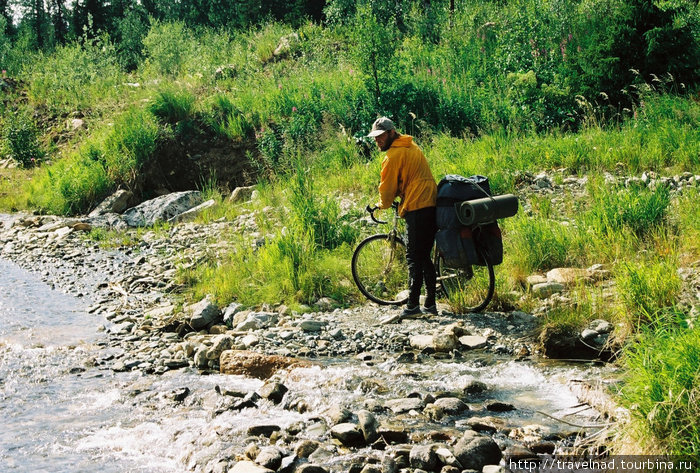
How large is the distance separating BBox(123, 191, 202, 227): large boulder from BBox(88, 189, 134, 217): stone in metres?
0.63

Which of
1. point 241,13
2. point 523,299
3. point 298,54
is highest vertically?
point 241,13

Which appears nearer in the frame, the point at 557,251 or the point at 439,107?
the point at 557,251

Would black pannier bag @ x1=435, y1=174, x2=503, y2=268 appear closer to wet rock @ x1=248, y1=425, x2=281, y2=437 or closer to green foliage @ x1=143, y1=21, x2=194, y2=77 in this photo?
wet rock @ x1=248, y1=425, x2=281, y2=437

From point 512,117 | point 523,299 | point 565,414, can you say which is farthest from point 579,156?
→ point 565,414

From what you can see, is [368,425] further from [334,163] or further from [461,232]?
[334,163]

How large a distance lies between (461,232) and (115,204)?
10701 millimetres

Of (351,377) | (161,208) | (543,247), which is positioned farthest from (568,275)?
(161,208)

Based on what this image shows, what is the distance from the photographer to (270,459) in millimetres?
4672

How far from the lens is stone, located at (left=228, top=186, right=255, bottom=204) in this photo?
14484mm

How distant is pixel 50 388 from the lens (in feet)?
22.3

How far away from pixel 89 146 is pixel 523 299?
13333 millimetres

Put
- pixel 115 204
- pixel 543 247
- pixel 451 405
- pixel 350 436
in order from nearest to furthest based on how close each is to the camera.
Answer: pixel 350 436 < pixel 451 405 < pixel 543 247 < pixel 115 204

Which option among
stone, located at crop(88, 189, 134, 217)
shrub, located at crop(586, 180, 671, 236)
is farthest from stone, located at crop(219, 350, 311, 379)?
stone, located at crop(88, 189, 134, 217)

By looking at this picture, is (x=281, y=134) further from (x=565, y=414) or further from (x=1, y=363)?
(x=565, y=414)
